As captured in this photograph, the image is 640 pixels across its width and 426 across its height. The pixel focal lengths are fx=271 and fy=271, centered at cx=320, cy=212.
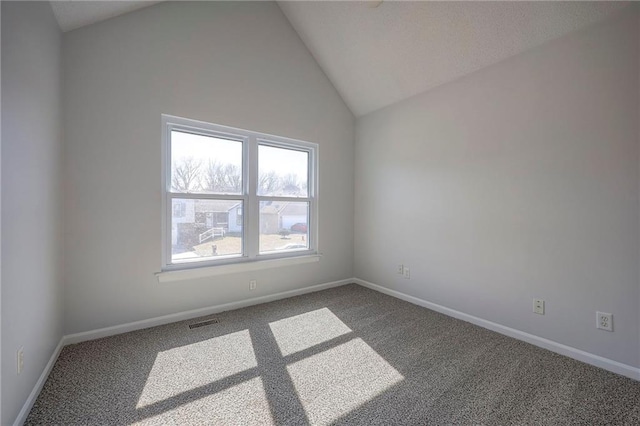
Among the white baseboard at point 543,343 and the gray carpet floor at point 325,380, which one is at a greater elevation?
the white baseboard at point 543,343

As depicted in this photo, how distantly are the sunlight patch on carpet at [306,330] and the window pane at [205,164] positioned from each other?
1.56 metres

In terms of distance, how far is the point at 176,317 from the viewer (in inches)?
106

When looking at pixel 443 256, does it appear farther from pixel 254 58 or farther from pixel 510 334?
pixel 254 58

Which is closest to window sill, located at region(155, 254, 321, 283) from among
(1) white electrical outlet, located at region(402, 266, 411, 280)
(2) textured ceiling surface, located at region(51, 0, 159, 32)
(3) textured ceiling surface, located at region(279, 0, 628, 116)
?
(1) white electrical outlet, located at region(402, 266, 411, 280)

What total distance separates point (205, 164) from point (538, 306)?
340 centimetres

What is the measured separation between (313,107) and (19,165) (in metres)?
2.90

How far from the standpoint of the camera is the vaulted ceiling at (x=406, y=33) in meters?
2.08

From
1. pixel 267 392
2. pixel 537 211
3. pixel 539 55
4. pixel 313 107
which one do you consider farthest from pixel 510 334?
pixel 313 107

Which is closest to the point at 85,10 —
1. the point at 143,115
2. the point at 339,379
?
the point at 143,115

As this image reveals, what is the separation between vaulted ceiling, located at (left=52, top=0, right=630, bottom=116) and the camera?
2.08m

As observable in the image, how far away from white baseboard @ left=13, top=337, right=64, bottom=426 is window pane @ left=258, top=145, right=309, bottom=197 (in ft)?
7.19

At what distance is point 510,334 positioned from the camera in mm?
2434

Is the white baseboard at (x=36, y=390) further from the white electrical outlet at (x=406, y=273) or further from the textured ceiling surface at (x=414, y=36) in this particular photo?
the textured ceiling surface at (x=414, y=36)

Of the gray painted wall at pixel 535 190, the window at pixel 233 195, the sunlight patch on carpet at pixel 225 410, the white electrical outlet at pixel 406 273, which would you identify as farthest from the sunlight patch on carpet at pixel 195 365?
the gray painted wall at pixel 535 190
